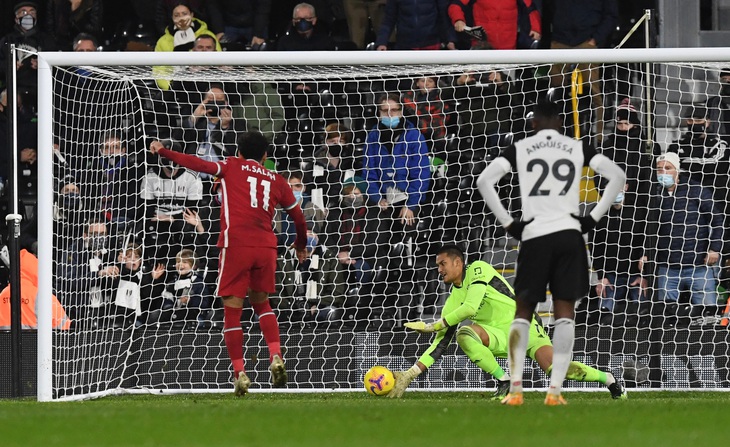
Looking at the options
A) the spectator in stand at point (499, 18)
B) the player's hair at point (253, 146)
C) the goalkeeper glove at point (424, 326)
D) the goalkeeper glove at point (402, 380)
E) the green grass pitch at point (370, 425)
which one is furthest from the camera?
the spectator in stand at point (499, 18)

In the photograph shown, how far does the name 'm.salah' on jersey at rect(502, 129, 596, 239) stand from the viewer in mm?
7152

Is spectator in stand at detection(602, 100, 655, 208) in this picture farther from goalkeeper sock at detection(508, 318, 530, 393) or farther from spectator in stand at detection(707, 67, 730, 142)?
goalkeeper sock at detection(508, 318, 530, 393)

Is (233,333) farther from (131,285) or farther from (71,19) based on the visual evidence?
(71,19)

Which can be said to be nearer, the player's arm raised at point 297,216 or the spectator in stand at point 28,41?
the player's arm raised at point 297,216

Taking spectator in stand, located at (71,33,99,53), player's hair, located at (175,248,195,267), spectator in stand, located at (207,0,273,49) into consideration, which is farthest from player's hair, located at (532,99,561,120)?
spectator in stand, located at (71,33,99,53)

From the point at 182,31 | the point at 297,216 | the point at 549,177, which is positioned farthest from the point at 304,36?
the point at 549,177

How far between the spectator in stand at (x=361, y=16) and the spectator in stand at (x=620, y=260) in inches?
144

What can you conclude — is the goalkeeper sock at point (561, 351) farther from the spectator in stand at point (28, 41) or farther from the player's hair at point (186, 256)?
the spectator in stand at point (28, 41)

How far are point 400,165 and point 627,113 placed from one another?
2.18 meters

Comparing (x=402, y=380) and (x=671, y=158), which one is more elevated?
(x=671, y=158)

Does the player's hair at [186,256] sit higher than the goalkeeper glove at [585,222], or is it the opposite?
the goalkeeper glove at [585,222]

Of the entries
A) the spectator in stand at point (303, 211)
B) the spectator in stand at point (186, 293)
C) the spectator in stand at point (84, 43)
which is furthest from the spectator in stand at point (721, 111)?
the spectator in stand at point (84, 43)

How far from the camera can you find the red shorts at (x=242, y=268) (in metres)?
9.37

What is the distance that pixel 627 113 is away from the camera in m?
11.8
